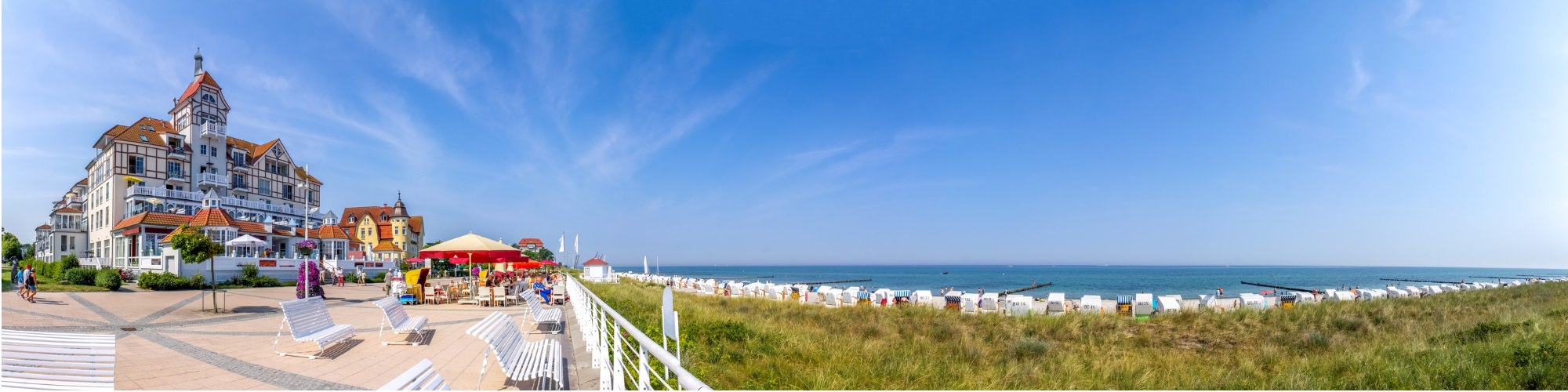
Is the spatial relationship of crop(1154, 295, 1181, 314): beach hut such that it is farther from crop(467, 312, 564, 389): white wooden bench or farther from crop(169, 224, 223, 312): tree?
crop(169, 224, 223, 312): tree

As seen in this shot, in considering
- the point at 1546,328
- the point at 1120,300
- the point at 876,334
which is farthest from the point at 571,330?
the point at 1120,300

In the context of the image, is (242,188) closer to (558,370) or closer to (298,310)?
(298,310)

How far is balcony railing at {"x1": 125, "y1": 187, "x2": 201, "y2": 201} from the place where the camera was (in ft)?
108

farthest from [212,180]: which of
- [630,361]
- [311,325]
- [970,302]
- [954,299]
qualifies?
[630,361]

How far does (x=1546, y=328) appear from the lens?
920 cm

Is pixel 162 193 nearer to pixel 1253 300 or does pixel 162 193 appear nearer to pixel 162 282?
pixel 162 282

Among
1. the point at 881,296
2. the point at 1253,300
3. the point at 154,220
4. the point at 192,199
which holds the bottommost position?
the point at 1253,300

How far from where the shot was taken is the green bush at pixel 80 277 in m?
22.8

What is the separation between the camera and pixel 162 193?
112ft

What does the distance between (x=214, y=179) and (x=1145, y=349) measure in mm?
47379

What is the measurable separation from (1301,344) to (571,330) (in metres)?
11.9

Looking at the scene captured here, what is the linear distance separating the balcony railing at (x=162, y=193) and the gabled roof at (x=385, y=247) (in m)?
21.5

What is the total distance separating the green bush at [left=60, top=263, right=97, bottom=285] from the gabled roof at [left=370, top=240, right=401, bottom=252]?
116 feet

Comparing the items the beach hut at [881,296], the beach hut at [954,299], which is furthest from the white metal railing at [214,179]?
the beach hut at [954,299]
